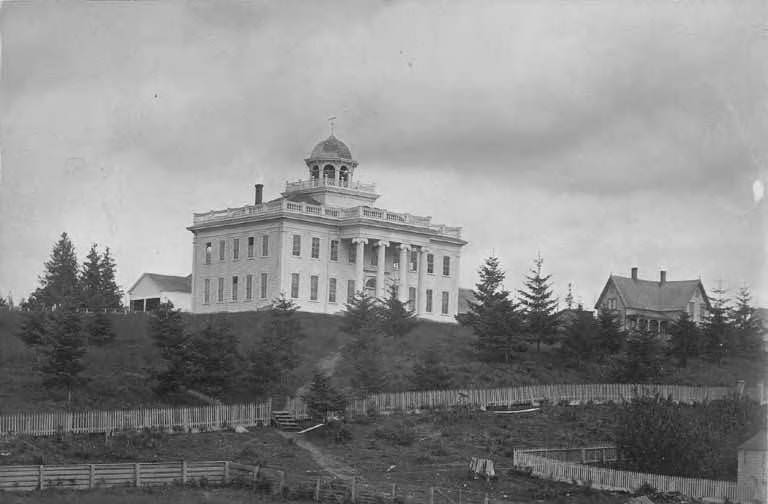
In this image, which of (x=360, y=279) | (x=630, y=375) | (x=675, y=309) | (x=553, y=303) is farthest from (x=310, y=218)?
(x=675, y=309)

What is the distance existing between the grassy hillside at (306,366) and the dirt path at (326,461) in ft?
24.2

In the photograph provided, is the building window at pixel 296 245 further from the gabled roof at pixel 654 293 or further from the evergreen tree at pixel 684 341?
the gabled roof at pixel 654 293

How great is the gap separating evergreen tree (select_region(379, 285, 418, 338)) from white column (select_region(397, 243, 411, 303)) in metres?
7.53

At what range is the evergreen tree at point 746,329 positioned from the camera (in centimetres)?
8844

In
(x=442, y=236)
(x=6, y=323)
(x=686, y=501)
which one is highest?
(x=442, y=236)

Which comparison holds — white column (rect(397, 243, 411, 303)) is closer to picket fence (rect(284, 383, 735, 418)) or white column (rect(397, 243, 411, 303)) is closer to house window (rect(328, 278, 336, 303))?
house window (rect(328, 278, 336, 303))

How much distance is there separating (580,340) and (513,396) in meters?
14.1

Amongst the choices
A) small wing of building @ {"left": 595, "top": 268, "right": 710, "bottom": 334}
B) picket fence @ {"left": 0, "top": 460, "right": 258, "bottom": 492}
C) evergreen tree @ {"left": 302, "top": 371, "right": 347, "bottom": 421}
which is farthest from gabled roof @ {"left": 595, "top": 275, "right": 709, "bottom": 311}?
picket fence @ {"left": 0, "top": 460, "right": 258, "bottom": 492}

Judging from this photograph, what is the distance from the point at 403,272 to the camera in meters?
92.8

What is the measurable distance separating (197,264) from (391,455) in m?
39.1

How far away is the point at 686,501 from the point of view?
51438mm

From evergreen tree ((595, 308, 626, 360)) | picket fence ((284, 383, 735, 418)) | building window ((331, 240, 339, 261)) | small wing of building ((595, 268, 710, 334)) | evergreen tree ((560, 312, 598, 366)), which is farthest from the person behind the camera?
small wing of building ((595, 268, 710, 334))

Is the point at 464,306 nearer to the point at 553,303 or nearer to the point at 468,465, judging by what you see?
the point at 553,303

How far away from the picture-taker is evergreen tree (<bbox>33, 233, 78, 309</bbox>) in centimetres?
9519
